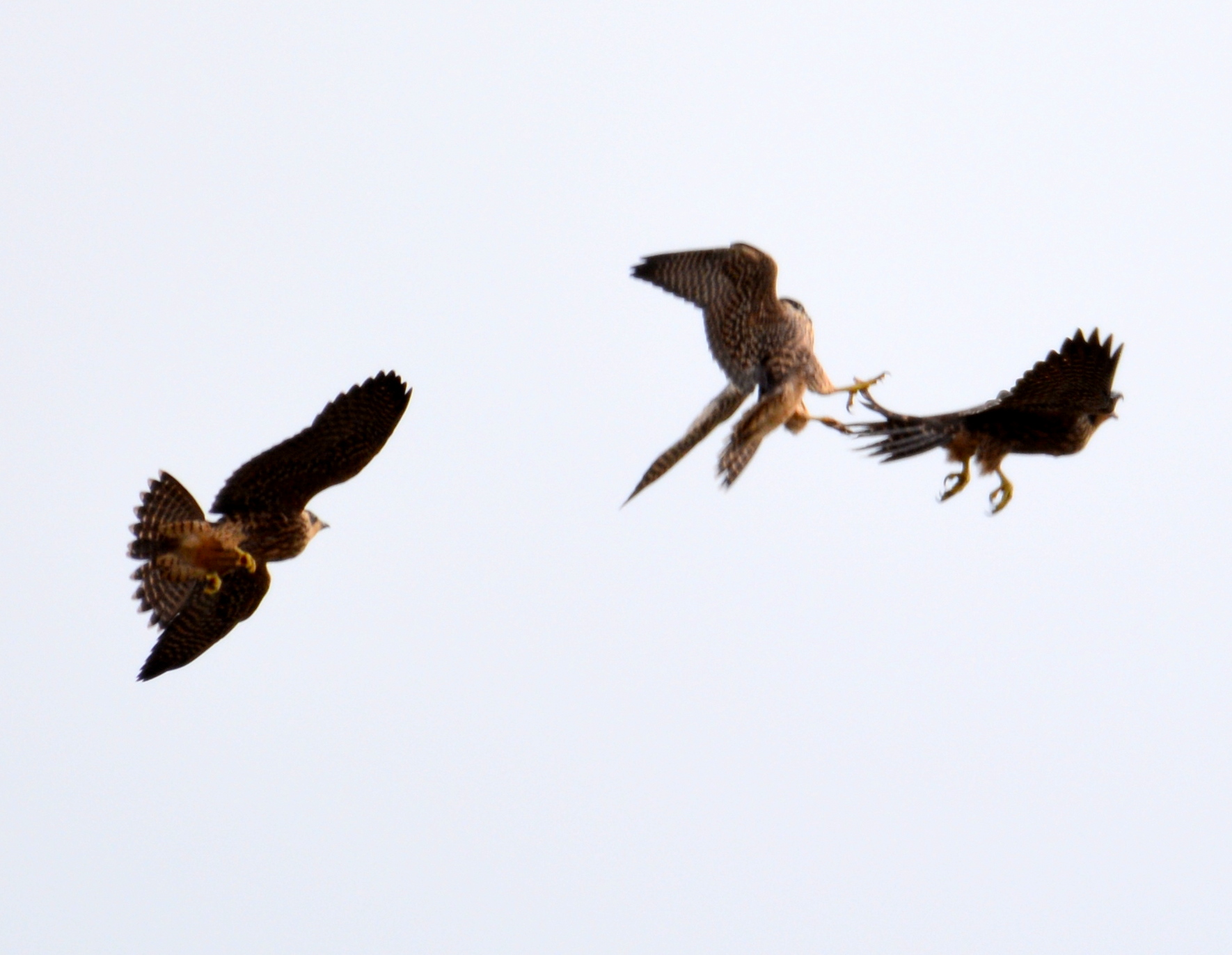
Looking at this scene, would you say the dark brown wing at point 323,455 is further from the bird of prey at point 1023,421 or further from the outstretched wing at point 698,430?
the bird of prey at point 1023,421

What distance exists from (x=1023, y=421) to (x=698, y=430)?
1.93 m

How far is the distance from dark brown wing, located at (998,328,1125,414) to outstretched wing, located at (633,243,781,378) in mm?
1586

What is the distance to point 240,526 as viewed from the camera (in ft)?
41.9

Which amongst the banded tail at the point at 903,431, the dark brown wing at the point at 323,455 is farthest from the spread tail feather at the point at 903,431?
the dark brown wing at the point at 323,455

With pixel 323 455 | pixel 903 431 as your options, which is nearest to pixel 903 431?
pixel 903 431

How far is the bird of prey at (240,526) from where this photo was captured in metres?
12.3

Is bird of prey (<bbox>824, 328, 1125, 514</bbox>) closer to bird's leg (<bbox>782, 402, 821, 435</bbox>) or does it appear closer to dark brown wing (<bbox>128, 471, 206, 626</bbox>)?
bird's leg (<bbox>782, 402, 821, 435</bbox>)

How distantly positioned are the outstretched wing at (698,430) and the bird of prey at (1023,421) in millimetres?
647

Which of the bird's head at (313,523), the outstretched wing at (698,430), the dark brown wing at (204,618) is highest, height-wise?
the outstretched wing at (698,430)

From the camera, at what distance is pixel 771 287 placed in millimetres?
13008

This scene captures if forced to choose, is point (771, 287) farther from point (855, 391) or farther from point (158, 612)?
point (158, 612)

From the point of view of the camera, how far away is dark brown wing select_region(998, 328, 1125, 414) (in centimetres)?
1209

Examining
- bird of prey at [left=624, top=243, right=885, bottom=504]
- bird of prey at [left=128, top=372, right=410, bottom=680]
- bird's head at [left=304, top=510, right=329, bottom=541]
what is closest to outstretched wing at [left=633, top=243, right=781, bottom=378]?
bird of prey at [left=624, top=243, right=885, bottom=504]

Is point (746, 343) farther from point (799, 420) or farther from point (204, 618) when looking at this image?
point (204, 618)
